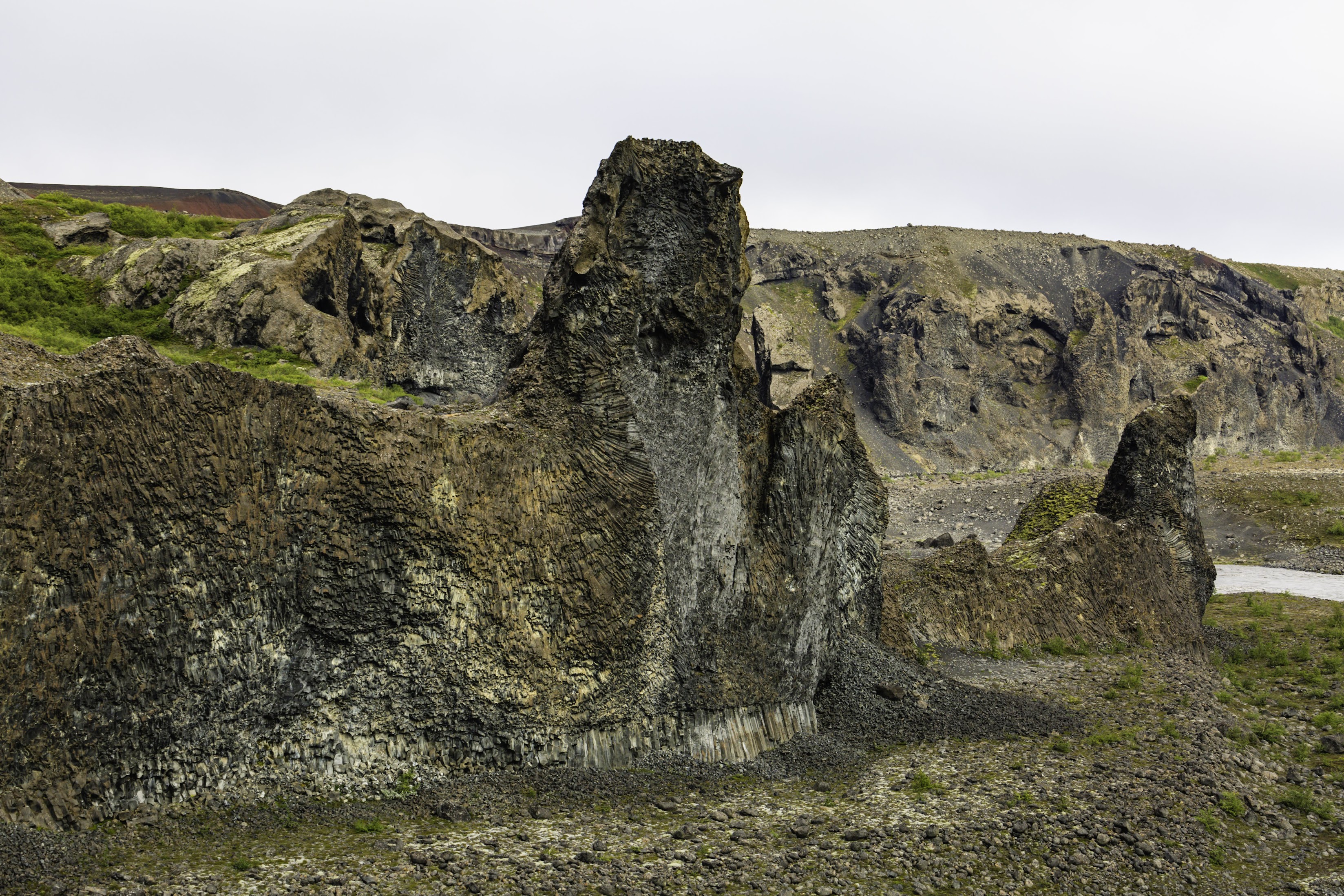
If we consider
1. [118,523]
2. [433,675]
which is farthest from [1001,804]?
[118,523]

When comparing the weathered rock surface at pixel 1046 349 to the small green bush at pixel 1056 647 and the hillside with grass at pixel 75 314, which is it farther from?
the hillside with grass at pixel 75 314

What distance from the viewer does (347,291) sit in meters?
33.4

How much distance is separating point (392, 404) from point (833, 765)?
333 inches

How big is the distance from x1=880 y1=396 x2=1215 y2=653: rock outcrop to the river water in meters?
12.8

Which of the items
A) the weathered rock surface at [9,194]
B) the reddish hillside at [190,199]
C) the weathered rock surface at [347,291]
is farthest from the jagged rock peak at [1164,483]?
the reddish hillside at [190,199]

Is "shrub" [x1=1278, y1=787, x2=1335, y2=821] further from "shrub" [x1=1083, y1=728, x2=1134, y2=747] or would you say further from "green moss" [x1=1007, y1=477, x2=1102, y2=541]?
"green moss" [x1=1007, y1=477, x2=1102, y2=541]

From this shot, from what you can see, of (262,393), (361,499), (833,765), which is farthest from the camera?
(833,765)

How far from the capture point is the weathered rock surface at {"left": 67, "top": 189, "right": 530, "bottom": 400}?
81.5ft

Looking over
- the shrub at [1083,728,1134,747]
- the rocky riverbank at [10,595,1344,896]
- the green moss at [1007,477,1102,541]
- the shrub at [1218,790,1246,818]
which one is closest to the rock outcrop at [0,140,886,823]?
the rocky riverbank at [10,595,1344,896]

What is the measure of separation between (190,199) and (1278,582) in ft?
266

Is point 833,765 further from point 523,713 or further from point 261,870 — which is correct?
point 261,870

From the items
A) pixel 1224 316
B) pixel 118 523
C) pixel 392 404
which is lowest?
pixel 118 523

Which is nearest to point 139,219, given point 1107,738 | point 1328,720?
point 1107,738

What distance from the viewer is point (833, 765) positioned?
45.7 feet
